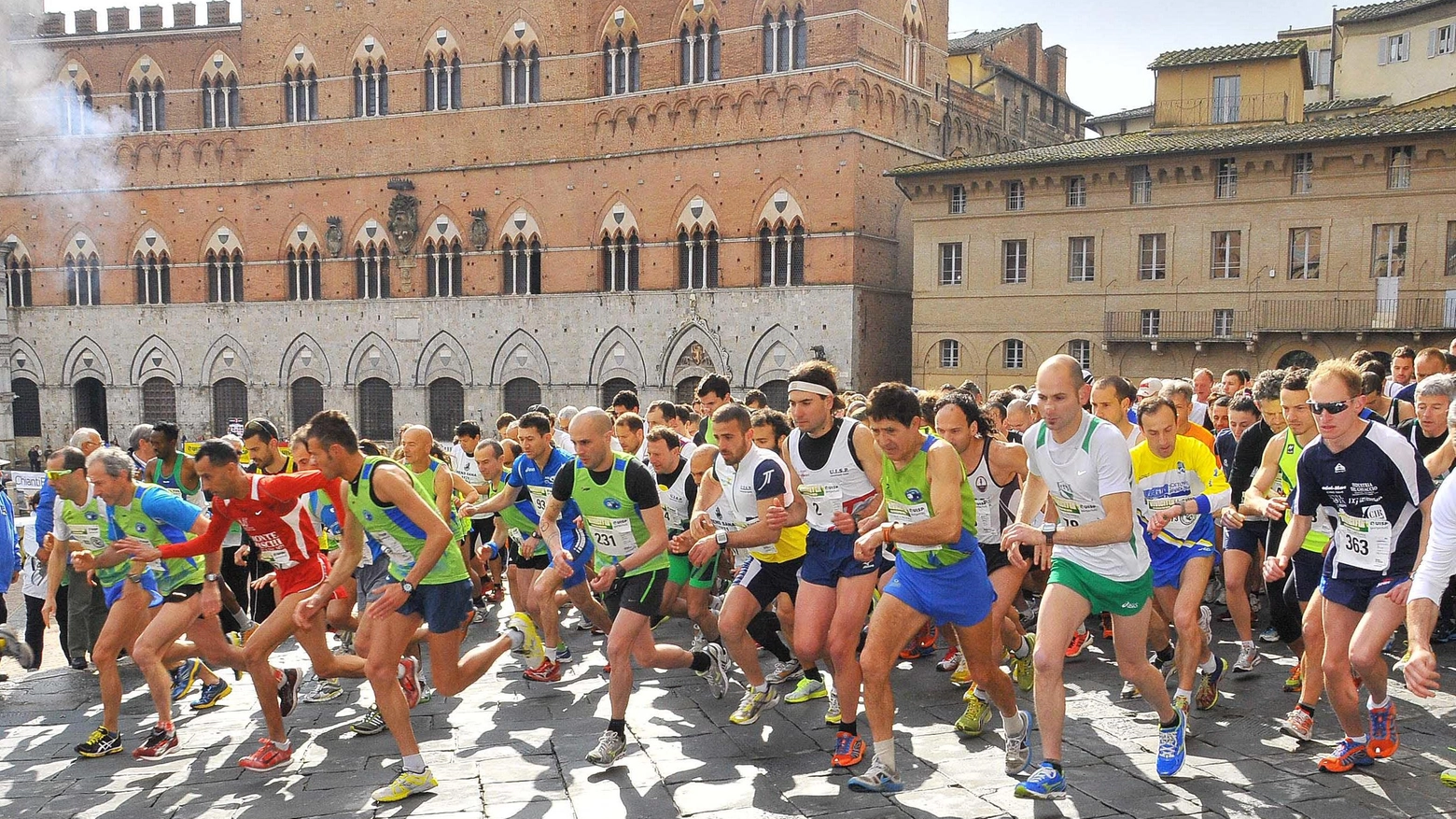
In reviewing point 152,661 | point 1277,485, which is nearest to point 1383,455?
point 1277,485

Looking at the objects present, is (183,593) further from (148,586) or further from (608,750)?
(608,750)

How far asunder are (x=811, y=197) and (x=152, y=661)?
89.5 ft

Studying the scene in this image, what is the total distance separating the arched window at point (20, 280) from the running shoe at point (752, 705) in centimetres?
4459

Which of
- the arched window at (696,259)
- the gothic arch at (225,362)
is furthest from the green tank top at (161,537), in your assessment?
the gothic arch at (225,362)

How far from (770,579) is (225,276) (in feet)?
127

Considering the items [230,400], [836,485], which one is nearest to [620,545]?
[836,485]

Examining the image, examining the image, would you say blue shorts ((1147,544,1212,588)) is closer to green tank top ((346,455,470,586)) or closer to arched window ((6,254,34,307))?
green tank top ((346,455,470,586))

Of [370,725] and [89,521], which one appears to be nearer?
[370,725]

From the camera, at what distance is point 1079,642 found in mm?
9211

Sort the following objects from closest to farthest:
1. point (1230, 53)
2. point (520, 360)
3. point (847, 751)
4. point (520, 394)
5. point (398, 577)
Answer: point (847, 751), point (398, 577), point (1230, 53), point (520, 360), point (520, 394)

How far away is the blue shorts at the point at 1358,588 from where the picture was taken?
19.4 ft

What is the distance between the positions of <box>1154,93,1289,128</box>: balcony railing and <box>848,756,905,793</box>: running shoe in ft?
102

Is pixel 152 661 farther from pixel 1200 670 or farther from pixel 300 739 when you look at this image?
pixel 1200 670

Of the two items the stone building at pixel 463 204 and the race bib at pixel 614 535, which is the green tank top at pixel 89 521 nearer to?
the race bib at pixel 614 535
